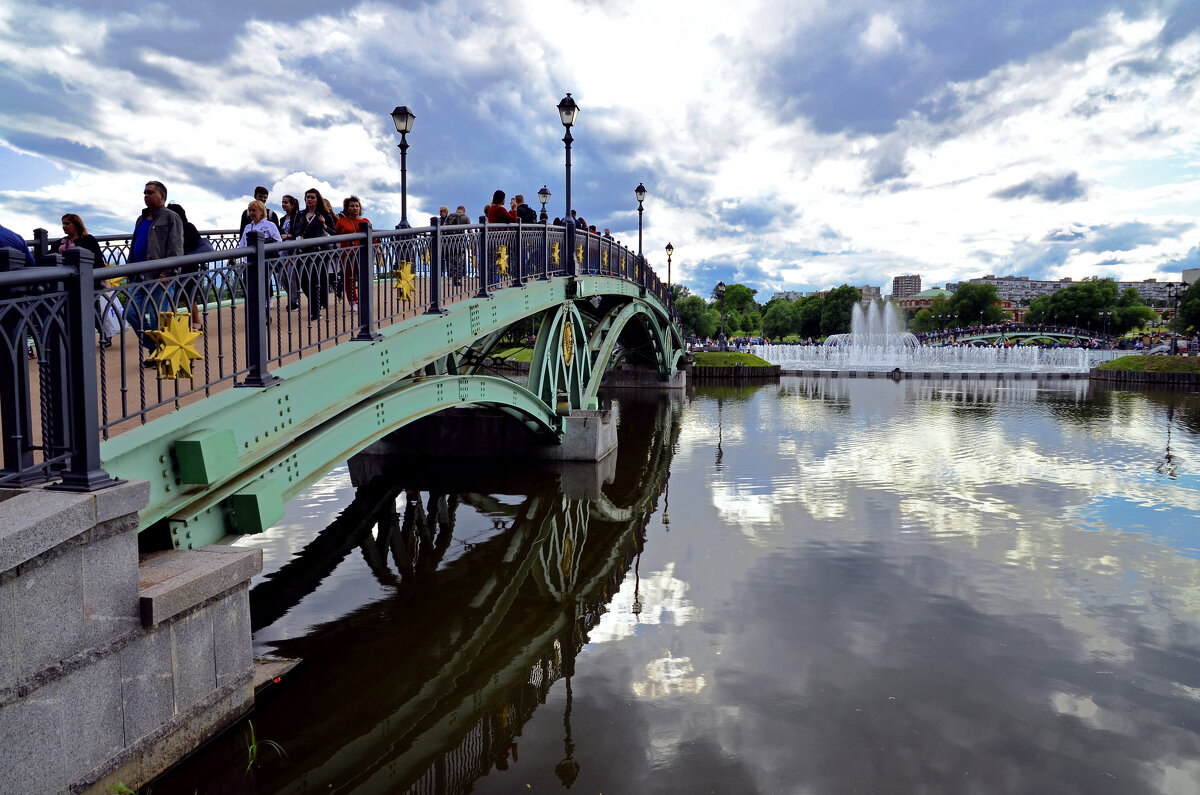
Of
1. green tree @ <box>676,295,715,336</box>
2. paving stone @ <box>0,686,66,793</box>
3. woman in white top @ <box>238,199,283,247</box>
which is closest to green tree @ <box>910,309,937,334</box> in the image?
green tree @ <box>676,295,715,336</box>

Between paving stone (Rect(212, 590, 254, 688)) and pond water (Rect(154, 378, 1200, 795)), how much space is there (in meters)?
0.45

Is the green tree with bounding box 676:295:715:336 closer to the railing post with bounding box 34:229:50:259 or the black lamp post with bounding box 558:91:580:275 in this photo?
the black lamp post with bounding box 558:91:580:275

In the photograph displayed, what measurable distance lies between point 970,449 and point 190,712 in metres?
20.2

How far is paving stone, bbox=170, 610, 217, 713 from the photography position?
482 cm

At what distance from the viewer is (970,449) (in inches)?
805

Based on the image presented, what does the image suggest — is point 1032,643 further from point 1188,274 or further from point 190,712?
point 1188,274

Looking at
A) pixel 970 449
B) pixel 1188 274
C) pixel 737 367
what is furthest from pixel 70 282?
pixel 1188 274

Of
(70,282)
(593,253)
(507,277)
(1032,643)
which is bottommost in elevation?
(1032,643)

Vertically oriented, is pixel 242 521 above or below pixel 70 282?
below

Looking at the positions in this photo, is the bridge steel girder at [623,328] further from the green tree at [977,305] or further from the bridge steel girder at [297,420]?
the green tree at [977,305]

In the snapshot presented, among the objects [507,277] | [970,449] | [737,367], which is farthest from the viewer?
[737,367]

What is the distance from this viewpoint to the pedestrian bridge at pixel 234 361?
4.45 meters

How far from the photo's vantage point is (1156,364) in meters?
52.5

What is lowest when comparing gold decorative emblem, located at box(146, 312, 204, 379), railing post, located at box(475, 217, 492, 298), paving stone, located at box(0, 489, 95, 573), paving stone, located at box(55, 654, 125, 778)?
paving stone, located at box(55, 654, 125, 778)
